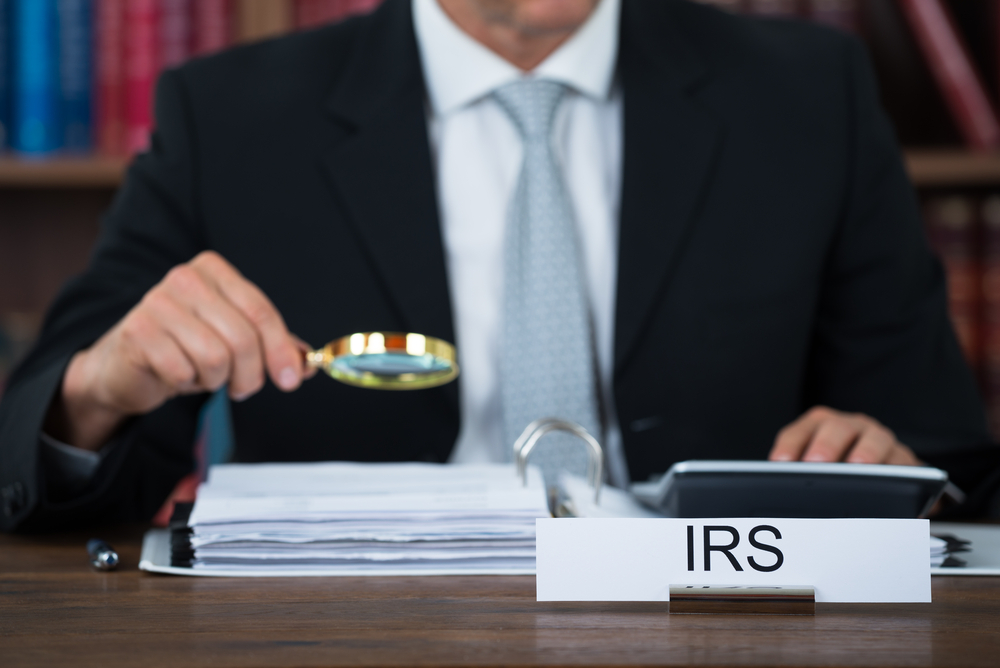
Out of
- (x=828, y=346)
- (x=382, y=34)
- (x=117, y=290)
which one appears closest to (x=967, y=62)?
(x=828, y=346)

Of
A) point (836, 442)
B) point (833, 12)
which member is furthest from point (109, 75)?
point (836, 442)

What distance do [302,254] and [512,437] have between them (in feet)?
1.23

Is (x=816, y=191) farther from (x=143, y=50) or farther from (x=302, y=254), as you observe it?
(x=143, y=50)

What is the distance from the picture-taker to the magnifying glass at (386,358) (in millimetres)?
790

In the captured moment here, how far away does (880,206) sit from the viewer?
1330 mm

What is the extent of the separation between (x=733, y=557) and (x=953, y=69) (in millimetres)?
1364

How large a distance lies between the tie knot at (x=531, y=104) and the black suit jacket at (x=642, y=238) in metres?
0.11

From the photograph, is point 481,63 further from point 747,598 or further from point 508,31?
point 747,598

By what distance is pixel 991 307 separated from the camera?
Result: 1.65 m

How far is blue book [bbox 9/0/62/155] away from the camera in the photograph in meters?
1.61

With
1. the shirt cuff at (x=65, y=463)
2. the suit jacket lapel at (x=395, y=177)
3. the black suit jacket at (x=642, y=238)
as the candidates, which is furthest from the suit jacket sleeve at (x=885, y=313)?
the shirt cuff at (x=65, y=463)

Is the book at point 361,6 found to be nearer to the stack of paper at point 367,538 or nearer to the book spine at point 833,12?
the book spine at point 833,12

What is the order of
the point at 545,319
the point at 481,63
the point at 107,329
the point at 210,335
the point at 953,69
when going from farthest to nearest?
1. the point at 953,69
2. the point at 481,63
3. the point at 545,319
4. the point at 107,329
5. the point at 210,335

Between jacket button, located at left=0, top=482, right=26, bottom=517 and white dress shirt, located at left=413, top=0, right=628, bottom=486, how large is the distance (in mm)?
525
